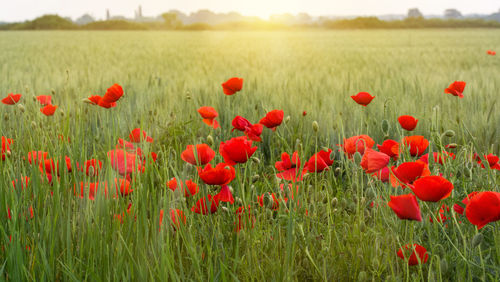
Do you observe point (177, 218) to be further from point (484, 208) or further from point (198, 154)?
point (484, 208)

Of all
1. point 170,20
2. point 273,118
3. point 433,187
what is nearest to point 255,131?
point 273,118

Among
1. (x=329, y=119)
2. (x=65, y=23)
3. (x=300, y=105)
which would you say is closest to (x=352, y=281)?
(x=329, y=119)

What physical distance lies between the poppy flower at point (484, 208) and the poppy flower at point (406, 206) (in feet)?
0.23

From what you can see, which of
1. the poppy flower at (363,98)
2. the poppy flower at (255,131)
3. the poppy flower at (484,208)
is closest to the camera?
the poppy flower at (484,208)

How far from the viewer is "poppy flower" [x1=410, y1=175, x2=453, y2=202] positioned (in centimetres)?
61

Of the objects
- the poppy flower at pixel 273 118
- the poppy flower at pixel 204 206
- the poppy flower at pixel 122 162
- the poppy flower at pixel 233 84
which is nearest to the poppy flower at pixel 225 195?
the poppy flower at pixel 204 206

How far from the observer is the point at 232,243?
0.88m

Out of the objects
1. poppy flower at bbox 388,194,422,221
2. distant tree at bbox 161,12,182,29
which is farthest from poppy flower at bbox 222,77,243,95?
distant tree at bbox 161,12,182,29

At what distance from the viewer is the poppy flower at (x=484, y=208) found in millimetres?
591

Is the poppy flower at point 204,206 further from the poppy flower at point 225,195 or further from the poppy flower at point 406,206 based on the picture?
the poppy flower at point 406,206

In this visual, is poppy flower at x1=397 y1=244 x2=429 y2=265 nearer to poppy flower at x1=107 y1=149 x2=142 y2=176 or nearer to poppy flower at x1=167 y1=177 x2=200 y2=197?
poppy flower at x1=167 y1=177 x2=200 y2=197

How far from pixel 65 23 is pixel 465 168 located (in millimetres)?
40131

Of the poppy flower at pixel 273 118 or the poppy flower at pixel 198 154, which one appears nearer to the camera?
the poppy flower at pixel 198 154

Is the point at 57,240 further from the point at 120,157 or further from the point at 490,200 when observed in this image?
the point at 490,200
